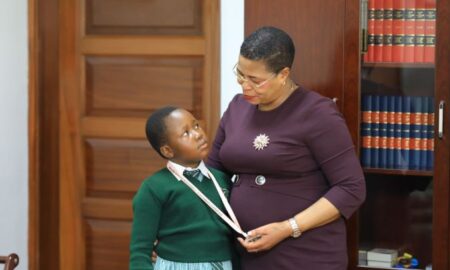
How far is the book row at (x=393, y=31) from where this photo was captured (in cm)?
347

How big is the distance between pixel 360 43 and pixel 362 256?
847 millimetres

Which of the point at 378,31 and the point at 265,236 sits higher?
the point at 378,31

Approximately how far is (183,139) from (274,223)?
1.22 feet

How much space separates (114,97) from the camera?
4125mm

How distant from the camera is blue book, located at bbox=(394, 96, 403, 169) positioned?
139 inches

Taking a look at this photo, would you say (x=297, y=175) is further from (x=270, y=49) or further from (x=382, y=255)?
(x=382, y=255)

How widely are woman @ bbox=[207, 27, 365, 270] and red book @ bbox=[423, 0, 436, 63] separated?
842 mm

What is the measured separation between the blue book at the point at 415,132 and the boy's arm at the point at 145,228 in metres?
1.29

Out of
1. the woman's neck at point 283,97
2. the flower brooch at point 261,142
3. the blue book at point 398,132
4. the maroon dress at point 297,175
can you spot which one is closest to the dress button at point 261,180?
the maroon dress at point 297,175

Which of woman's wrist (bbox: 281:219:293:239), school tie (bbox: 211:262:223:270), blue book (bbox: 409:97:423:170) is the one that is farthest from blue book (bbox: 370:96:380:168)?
school tie (bbox: 211:262:223:270)

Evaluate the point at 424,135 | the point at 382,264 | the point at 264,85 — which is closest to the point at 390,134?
the point at 424,135

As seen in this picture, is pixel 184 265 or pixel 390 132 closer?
pixel 184 265

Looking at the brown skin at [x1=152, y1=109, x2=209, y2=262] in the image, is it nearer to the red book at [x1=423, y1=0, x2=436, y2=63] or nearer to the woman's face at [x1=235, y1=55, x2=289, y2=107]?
the woman's face at [x1=235, y1=55, x2=289, y2=107]

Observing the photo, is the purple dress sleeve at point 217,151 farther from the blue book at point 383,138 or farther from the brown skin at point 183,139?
the blue book at point 383,138
